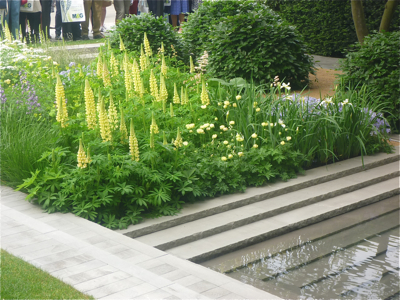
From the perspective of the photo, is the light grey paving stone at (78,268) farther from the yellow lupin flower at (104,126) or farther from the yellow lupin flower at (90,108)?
the yellow lupin flower at (90,108)

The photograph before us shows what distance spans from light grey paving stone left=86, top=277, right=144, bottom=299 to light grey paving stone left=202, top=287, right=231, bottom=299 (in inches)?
19.2

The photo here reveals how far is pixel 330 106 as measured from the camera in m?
6.88

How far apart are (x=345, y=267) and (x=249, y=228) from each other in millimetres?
1090

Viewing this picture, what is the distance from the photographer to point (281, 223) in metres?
5.32

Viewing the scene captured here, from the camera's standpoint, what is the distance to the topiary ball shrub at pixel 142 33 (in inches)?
414

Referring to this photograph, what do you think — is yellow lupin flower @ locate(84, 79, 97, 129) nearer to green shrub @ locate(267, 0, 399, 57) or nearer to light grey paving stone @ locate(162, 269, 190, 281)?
light grey paving stone @ locate(162, 269, 190, 281)

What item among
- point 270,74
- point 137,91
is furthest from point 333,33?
point 137,91

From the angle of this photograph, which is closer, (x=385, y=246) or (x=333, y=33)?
(x=385, y=246)

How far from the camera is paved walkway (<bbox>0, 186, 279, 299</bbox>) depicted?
11.4 ft

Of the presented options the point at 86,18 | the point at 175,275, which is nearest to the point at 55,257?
the point at 175,275

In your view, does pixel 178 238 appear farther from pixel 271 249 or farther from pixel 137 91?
pixel 137 91

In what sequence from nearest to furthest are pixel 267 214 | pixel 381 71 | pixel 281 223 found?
1. pixel 281 223
2. pixel 267 214
3. pixel 381 71

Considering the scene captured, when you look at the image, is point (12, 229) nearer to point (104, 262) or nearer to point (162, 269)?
point (104, 262)

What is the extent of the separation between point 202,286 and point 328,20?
1319 centimetres
